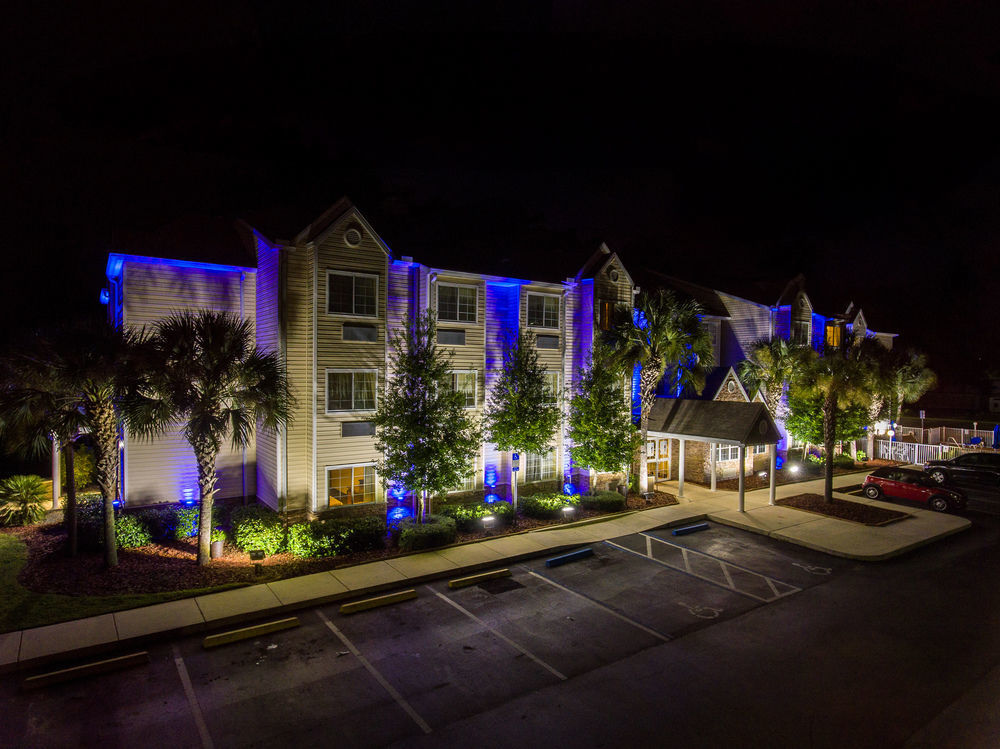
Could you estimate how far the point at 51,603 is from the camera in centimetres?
1217

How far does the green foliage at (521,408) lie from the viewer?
804 inches

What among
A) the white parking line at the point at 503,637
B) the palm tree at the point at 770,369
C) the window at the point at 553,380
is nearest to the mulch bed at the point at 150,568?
the white parking line at the point at 503,637

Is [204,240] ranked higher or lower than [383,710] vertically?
higher

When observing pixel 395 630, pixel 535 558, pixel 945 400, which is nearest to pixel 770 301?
pixel 535 558

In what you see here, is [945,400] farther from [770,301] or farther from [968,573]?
[968,573]

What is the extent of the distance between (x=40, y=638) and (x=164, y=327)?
7.40 metres

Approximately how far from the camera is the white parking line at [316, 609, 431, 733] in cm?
856

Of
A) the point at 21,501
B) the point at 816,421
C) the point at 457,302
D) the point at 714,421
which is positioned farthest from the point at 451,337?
the point at 816,421

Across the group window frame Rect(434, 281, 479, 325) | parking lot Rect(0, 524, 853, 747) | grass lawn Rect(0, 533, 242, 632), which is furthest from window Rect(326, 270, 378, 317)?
parking lot Rect(0, 524, 853, 747)

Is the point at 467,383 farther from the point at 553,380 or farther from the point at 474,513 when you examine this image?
the point at 474,513

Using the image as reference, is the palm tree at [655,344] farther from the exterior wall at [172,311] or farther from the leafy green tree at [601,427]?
the exterior wall at [172,311]

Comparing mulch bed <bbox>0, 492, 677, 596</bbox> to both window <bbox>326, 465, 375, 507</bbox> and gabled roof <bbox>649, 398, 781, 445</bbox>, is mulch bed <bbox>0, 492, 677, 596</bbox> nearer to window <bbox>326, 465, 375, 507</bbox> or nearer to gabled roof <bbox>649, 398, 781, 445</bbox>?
window <bbox>326, 465, 375, 507</bbox>

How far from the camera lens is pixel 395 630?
1168cm

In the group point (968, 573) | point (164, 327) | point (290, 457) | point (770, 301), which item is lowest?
point (968, 573)
